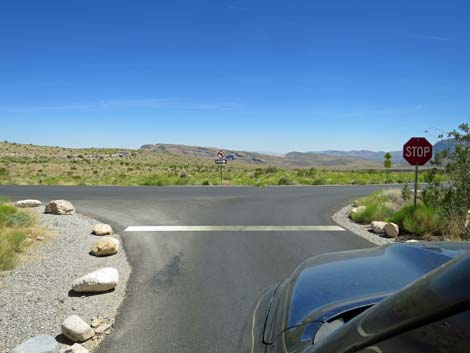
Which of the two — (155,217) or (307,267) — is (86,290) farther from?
(155,217)

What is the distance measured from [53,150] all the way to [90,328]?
9567 centimetres

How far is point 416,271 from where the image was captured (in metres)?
2.49

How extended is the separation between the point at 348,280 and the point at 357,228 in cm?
960

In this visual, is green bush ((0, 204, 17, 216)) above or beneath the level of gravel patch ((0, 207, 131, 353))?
above

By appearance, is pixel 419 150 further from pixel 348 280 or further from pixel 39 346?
pixel 39 346

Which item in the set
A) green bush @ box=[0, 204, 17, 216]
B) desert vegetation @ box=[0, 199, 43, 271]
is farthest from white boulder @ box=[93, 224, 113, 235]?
green bush @ box=[0, 204, 17, 216]

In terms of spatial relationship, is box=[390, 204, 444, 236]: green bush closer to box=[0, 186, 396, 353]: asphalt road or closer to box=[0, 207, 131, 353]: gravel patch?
box=[0, 186, 396, 353]: asphalt road

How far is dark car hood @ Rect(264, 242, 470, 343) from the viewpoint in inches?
85.8

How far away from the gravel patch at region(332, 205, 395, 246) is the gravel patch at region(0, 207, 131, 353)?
625 cm

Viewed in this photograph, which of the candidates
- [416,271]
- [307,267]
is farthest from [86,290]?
[416,271]

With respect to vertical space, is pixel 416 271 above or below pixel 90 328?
above

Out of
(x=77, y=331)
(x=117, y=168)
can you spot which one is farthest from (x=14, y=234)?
(x=117, y=168)

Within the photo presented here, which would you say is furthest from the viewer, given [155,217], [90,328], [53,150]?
[53,150]

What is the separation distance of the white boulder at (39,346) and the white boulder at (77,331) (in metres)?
0.40
